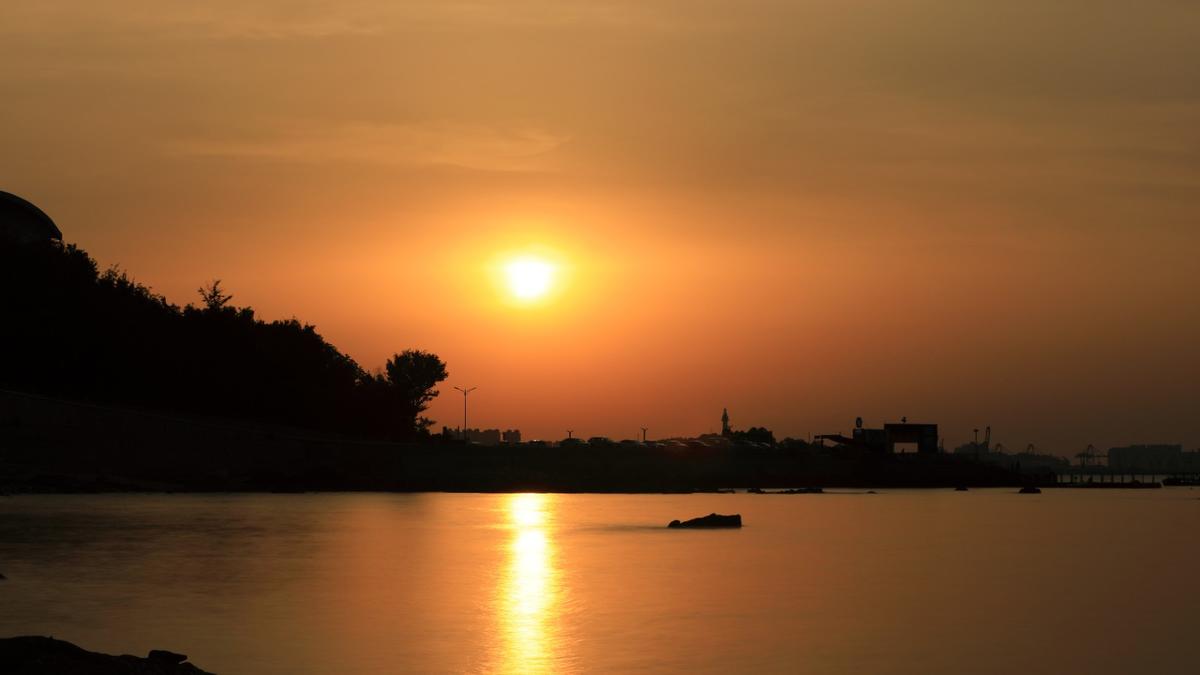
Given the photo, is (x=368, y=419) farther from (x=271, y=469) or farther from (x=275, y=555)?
(x=275, y=555)

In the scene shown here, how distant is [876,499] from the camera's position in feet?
548

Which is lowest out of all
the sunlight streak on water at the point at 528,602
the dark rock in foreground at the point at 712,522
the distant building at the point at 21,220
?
the sunlight streak on water at the point at 528,602

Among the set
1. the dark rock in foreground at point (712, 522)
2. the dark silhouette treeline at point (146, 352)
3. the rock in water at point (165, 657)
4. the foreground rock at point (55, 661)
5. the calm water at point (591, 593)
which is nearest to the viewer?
the foreground rock at point (55, 661)

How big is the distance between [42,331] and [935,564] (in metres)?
115

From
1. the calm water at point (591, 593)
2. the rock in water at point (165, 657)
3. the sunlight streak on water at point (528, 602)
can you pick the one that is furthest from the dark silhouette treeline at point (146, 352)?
the rock in water at point (165, 657)

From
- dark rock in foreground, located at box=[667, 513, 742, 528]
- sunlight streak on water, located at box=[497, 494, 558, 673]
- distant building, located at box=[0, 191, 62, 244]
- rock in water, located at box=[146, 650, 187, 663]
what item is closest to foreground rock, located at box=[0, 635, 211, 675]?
rock in water, located at box=[146, 650, 187, 663]

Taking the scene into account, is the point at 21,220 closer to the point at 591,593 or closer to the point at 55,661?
the point at 591,593

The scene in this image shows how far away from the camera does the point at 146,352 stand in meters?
163

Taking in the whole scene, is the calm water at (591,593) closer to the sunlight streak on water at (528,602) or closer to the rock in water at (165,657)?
the sunlight streak on water at (528,602)

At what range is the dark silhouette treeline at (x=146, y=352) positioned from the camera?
156375 mm

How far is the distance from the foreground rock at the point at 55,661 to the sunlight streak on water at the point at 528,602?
11767 millimetres

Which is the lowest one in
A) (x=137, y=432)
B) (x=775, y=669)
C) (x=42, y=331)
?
(x=775, y=669)

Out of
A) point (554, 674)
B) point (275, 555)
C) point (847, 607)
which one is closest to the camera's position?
point (554, 674)

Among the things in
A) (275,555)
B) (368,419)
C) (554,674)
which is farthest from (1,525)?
(368,419)
